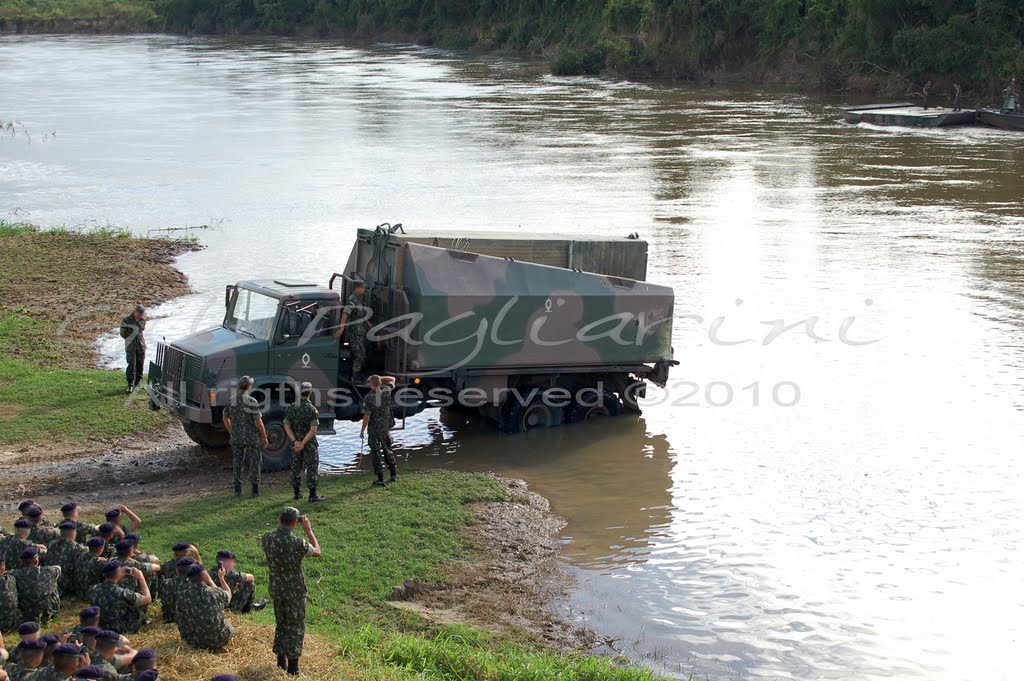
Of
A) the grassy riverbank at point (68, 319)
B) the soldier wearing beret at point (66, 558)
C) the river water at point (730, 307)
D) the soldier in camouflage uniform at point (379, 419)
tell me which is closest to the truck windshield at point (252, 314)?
the soldier in camouflage uniform at point (379, 419)

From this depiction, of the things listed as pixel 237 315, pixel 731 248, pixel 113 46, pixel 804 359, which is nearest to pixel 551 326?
pixel 237 315

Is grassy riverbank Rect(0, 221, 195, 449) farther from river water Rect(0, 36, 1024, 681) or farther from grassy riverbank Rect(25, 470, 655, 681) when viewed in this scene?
grassy riverbank Rect(25, 470, 655, 681)

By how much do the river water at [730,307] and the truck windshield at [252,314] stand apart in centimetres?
227

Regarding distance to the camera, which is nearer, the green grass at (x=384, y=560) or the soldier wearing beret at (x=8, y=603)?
the soldier wearing beret at (x=8, y=603)

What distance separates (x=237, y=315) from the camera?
52.7 ft

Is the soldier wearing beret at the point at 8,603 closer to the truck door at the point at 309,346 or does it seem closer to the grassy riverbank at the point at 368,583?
the grassy riverbank at the point at 368,583

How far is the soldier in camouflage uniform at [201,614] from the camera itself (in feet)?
31.0

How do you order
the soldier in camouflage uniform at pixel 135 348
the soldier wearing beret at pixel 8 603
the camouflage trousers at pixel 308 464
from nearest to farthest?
1. the soldier wearing beret at pixel 8 603
2. the camouflage trousers at pixel 308 464
3. the soldier in camouflage uniform at pixel 135 348

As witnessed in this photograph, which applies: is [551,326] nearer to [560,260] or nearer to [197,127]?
[560,260]

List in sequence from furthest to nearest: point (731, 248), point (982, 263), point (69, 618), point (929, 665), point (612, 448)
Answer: point (731, 248)
point (982, 263)
point (612, 448)
point (929, 665)
point (69, 618)

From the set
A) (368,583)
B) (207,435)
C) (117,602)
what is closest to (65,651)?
(117,602)

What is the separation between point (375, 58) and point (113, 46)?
28341mm

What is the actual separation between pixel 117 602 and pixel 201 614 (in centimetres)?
78

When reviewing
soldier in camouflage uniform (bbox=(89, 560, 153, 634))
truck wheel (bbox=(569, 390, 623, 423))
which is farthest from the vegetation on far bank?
soldier in camouflage uniform (bbox=(89, 560, 153, 634))
